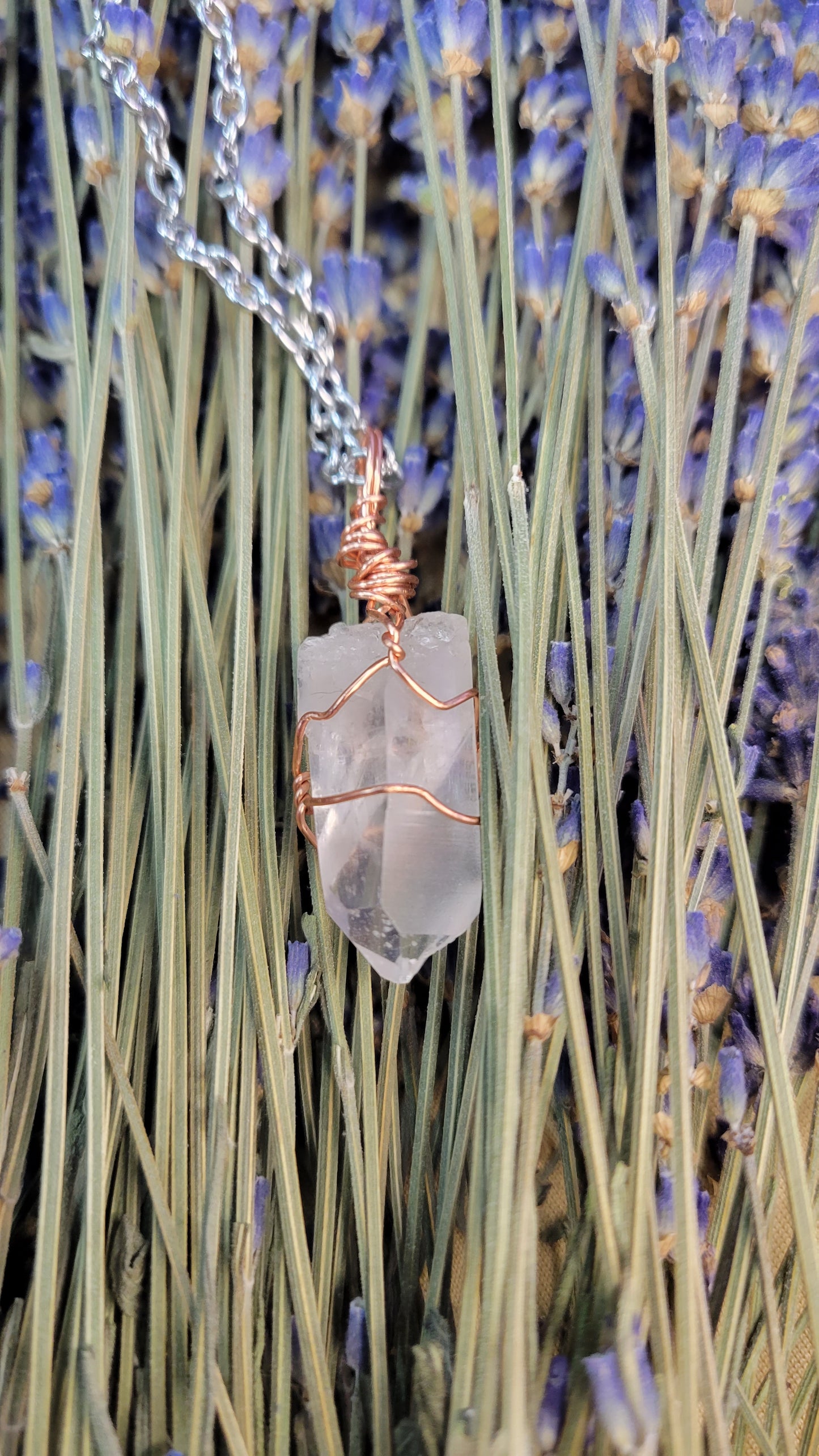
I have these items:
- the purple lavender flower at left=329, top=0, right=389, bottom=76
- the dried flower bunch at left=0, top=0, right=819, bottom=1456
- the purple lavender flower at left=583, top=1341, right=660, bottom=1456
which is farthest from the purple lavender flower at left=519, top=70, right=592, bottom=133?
the purple lavender flower at left=583, top=1341, right=660, bottom=1456

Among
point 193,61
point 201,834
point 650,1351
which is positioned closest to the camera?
point 650,1351

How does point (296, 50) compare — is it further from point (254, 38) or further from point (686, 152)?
point (686, 152)

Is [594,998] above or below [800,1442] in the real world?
above

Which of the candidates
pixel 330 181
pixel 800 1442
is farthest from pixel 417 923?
pixel 330 181

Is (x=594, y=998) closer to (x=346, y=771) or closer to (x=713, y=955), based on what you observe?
(x=713, y=955)

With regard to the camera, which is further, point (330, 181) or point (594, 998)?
point (330, 181)

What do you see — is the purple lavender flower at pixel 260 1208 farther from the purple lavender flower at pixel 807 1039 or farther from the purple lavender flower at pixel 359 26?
the purple lavender flower at pixel 359 26

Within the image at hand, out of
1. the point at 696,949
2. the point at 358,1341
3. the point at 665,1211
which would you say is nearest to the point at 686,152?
the point at 696,949
